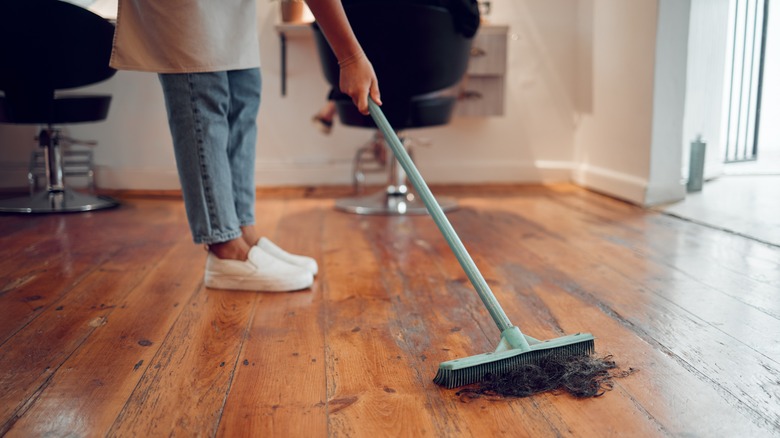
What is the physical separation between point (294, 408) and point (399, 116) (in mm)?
1611

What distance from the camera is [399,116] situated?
2461 mm

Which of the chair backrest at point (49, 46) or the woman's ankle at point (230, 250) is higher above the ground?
the chair backrest at point (49, 46)

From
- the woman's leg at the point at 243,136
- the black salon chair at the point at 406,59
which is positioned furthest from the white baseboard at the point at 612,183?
the woman's leg at the point at 243,136

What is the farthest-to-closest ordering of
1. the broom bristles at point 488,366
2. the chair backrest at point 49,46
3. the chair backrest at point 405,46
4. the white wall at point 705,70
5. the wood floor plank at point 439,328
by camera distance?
the white wall at point 705,70
the chair backrest at point 49,46
the chair backrest at point 405,46
the broom bristles at point 488,366
the wood floor plank at point 439,328

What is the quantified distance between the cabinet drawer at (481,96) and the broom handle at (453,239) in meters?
1.93

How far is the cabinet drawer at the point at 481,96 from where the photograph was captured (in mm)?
3172

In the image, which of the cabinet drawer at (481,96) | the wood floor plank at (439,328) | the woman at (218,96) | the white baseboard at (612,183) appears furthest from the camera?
the cabinet drawer at (481,96)

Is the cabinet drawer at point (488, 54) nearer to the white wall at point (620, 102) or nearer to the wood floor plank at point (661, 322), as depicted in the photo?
the white wall at point (620, 102)

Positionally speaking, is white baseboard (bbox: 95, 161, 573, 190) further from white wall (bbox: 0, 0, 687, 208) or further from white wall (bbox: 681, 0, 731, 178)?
white wall (bbox: 681, 0, 731, 178)

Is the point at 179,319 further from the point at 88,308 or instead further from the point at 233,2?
the point at 233,2

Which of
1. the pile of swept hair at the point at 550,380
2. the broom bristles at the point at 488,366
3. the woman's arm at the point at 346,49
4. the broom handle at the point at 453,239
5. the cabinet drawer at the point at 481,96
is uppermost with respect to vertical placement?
the woman's arm at the point at 346,49

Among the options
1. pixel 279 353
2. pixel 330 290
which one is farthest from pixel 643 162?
pixel 279 353

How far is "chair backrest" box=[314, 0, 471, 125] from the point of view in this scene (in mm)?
2262

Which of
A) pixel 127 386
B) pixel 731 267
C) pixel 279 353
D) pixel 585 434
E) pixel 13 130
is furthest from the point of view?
pixel 13 130
